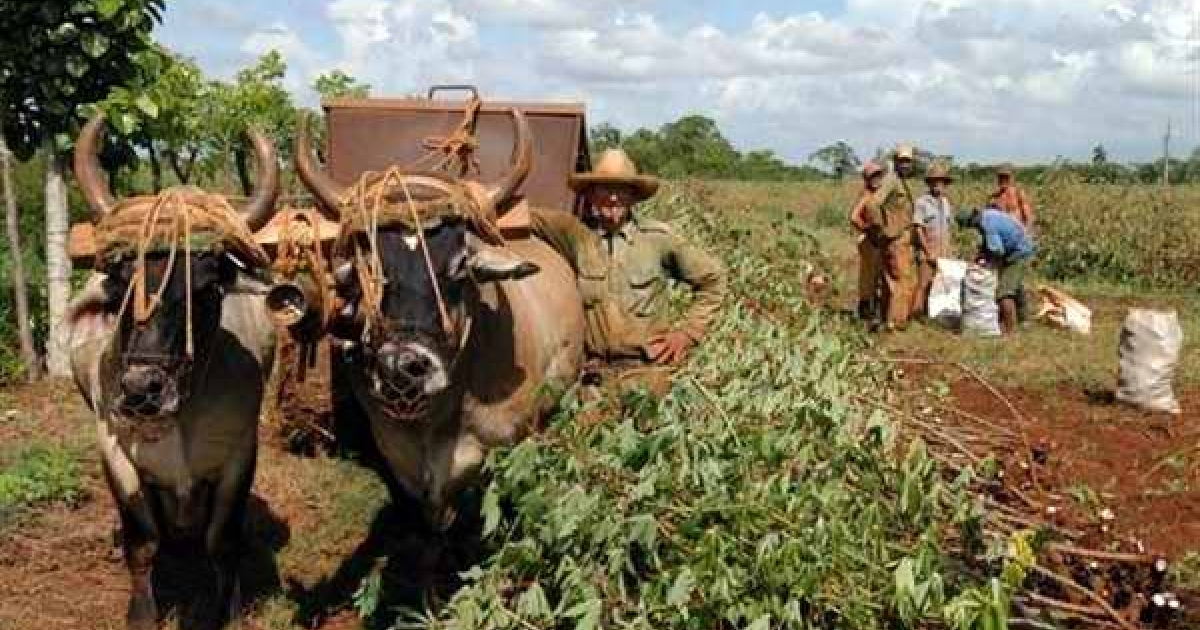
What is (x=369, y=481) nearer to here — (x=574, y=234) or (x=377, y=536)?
(x=377, y=536)

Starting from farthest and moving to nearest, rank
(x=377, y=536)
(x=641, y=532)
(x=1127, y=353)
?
(x=1127, y=353)
(x=377, y=536)
(x=641, y=532)

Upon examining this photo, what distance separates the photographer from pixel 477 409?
5266 millimetres

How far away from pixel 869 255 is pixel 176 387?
9.64 metres

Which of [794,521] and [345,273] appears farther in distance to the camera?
[345,273]

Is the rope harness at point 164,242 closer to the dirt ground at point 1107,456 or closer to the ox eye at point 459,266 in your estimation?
the ox eye at point 459,266

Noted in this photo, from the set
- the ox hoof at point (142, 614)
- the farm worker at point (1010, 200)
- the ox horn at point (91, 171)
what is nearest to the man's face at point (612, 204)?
the ox horn at point (91, 171)

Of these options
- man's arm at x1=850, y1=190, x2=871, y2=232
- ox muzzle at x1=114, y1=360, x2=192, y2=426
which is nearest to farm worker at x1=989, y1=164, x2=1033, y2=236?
man's arm at x1=850, y1=190, x2=871, y2=232

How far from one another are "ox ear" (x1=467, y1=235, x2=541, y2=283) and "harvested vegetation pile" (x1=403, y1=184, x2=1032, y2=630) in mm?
505

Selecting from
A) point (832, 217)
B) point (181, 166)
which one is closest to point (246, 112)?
point (181, 166)

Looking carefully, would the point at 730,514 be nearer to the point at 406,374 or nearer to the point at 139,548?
the point at 406,374

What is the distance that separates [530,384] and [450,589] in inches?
36.2

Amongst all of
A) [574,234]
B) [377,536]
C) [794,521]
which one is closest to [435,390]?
[794,521]

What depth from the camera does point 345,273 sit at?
4695 millimetres

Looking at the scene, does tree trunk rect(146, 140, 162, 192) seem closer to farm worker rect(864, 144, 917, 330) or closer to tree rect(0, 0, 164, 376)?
tree rect(0, 0, 164, 376)
